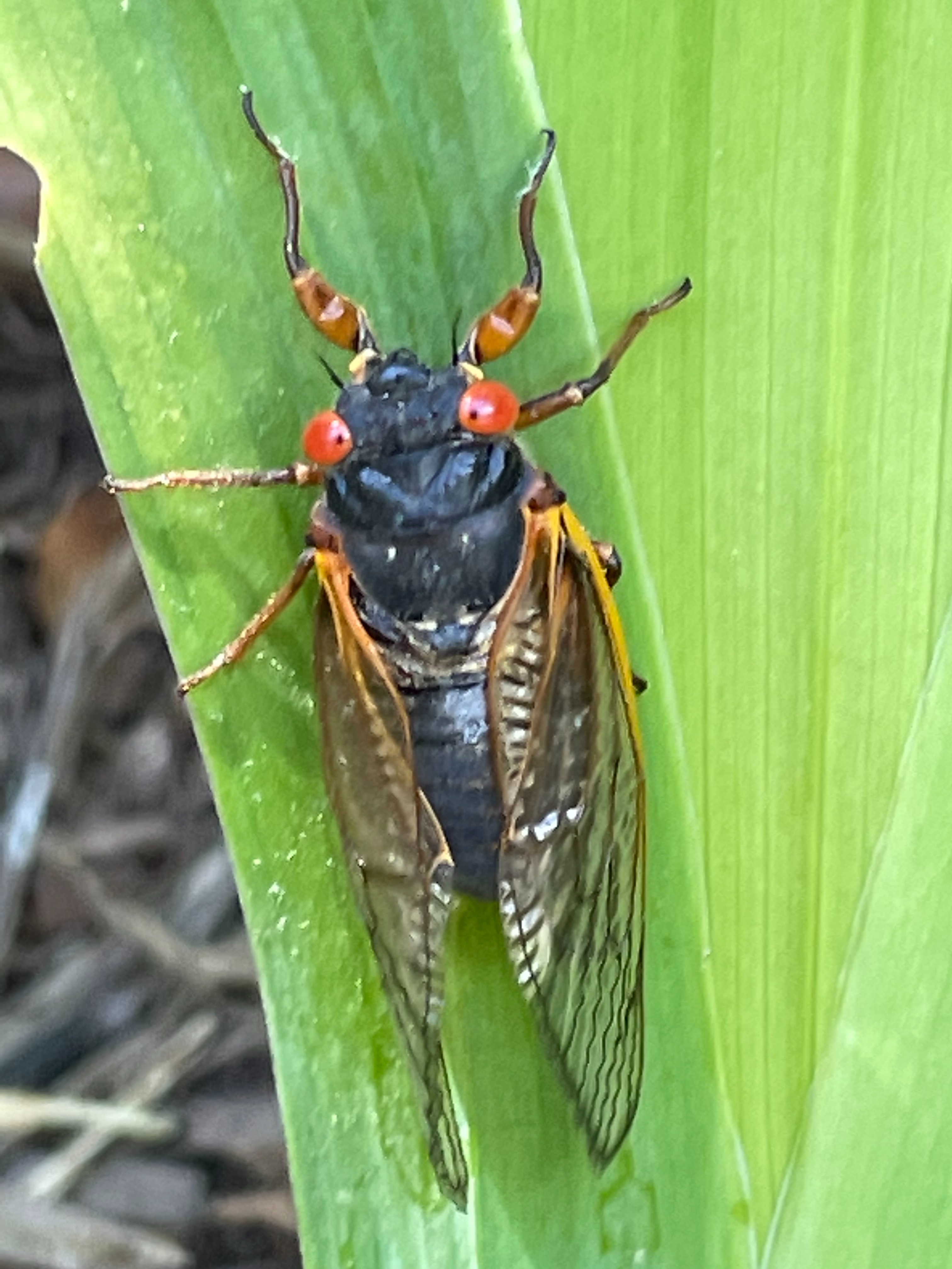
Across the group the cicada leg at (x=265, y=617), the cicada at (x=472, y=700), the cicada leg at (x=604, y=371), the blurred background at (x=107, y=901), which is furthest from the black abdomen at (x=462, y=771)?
the blurred background at (x=107, y=901)

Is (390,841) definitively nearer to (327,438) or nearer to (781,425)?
(327,438)

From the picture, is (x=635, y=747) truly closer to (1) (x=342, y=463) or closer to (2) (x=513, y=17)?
(1) (x=342, y=463)

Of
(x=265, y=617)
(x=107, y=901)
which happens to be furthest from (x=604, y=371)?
(x=107, y=901)

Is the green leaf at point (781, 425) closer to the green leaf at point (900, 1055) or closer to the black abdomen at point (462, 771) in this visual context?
the green leaf at point (900, 1055)

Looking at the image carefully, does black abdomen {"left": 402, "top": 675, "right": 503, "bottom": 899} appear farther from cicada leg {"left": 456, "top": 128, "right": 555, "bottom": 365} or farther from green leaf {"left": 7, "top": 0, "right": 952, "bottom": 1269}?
cicada leg {"left": 456, "top": 128, "right": 555, "bottom": 365}

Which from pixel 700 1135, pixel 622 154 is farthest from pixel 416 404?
pixel 700 1135

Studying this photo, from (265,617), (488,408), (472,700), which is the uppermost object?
(488,408)
